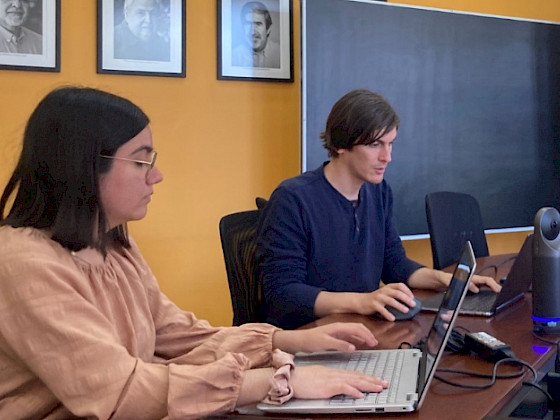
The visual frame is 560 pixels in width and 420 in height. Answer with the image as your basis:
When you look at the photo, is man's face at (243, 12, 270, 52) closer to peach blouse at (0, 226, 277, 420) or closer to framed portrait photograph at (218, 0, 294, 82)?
framed portrait photograph at (218, 0, 294, 82)

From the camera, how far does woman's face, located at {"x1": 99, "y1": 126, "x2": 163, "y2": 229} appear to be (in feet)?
3.67

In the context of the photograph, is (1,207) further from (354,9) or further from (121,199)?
(354,9)

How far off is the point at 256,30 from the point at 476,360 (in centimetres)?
197

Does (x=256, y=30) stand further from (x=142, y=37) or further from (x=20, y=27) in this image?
(x=20, y=27)

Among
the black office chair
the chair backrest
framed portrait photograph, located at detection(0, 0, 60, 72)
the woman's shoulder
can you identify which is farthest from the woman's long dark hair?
the black office chair

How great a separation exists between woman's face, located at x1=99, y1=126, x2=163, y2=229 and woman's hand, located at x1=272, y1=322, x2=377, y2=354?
1.23 feet

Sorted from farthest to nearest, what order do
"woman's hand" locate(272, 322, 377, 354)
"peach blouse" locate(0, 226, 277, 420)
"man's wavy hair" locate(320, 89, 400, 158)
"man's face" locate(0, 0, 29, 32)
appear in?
"man's face" locate(0, 0, 29, 32)
"man's wavy hair" locate(320, 89, 400, 158)
"woman's hand" locate(272, 322, 377, 354)
"peach blouse" locate(0, 226, 277, 420)

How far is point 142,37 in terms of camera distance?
8.73ft

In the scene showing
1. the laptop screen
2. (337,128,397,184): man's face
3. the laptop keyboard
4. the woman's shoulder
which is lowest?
the laptop keyboard

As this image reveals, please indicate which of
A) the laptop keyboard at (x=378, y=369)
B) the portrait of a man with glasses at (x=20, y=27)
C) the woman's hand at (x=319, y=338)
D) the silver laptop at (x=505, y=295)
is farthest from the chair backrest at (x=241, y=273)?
the portrait of a man with glasses at (x=20, y=27)

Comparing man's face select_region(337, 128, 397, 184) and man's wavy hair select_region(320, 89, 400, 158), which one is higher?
man's wavy hair select_region(320, 89, 400, 158)

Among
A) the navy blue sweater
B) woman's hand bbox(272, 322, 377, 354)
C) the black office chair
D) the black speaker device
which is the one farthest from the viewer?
the black office chair

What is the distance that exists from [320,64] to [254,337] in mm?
1773

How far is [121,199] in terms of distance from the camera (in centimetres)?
113
